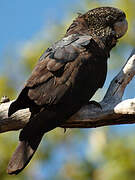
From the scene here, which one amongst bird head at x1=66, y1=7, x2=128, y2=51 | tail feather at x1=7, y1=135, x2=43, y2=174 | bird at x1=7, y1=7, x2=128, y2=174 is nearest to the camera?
tail feather at x1=7, y1=135, x2=43, y2=174

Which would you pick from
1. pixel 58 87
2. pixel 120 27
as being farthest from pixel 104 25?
pixel 58 87

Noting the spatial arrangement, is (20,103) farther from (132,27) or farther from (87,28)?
(132,27)

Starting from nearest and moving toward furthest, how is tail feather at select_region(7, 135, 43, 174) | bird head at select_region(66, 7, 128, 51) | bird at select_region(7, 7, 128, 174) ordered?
tail feather at select_region(7, 135, 43, 174)
bird at select_region(7, 7, 128, 174)
bird head at select_region(66, 7, 128, 51)

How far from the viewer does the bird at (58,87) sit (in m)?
4.40

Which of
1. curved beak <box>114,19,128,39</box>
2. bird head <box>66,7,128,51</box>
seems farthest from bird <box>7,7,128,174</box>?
curved beak <box>114,19,128,39</box>

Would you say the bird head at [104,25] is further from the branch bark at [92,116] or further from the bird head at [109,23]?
the branch bark at [92,116]

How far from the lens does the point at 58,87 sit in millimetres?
4512

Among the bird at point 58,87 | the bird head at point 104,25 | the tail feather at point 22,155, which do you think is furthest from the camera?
the bird head at point 104,25

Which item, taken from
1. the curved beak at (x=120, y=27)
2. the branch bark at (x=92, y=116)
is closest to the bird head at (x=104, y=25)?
the curved beak at (x=120, y=27)

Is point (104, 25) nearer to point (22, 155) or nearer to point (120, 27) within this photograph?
point (120, 27)

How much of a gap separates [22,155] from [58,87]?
0.72 m

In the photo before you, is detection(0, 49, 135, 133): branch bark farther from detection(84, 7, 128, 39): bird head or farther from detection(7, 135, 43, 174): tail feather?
detection(84, 7, 128, 39): bird head

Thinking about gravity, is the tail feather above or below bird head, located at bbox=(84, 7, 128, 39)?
below

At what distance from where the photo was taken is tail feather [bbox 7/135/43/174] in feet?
14.0
